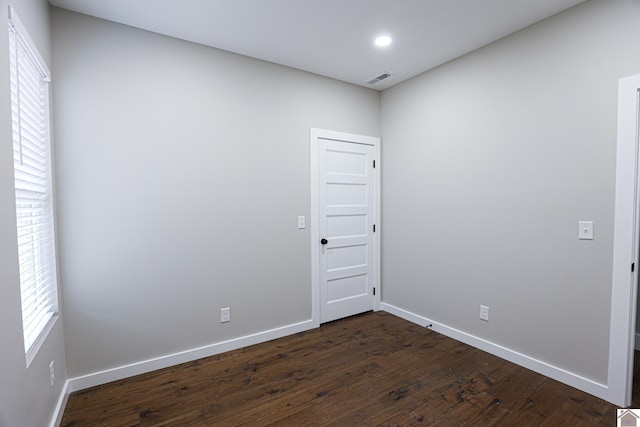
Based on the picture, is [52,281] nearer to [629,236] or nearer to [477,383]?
[477,383]

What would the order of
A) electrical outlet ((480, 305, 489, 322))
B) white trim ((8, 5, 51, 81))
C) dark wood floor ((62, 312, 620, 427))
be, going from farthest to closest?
electrical outlet ((480, 305, 489, 322)) → dark wood floor ((62, 312, 620, 427)) → white trim ((8, 5, 51, 81))

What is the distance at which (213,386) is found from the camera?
2.34 meters

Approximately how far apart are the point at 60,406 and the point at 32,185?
4.72 ft

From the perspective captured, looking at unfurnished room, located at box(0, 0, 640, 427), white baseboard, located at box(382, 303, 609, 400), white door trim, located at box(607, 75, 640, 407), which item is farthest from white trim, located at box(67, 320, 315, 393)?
white door trim, located at box(607, 75, 640, 407)

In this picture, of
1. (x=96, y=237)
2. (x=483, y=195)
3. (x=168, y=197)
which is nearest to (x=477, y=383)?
(x=483, y=195)

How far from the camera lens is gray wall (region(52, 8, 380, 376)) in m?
2.28

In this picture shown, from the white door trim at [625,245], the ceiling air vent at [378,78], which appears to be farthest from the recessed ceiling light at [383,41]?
the white door trim at [625,245]

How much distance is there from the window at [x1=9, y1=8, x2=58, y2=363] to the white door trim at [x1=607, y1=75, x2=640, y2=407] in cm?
347

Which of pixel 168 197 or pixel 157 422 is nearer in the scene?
pixel 157 422

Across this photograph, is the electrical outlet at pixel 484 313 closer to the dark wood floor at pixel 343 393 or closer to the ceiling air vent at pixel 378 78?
the dark wood floor at pixel 343 393

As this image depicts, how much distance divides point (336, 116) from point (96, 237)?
258 centimetres

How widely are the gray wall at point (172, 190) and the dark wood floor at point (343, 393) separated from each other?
331mm

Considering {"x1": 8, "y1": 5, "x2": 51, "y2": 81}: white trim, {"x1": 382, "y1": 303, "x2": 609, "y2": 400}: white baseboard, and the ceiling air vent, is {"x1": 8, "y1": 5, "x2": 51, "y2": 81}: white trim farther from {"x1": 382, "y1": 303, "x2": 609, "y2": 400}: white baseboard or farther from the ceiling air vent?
{"x1": 382, "y1": 303, "x2": 609, "y2": 400}: white baseboard

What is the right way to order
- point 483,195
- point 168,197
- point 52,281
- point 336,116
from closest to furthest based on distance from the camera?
point 52,281 → point 168,197 → point 483,195 → point 336,116
